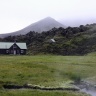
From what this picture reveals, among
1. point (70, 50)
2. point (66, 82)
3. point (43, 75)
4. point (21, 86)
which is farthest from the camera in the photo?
point (70, 50)

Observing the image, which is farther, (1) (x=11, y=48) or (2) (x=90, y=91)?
(1) (x=11, y=48)

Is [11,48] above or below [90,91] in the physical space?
above

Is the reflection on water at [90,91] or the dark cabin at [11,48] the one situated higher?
the dark cabin at [11,48]

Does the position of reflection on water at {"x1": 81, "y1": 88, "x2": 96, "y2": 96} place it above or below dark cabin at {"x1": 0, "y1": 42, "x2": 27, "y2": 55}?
below

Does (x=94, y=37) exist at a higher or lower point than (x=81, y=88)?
higher

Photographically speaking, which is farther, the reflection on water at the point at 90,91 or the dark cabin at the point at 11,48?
the dark cabin at the point at 11,48

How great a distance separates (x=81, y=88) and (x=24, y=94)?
12666 mm

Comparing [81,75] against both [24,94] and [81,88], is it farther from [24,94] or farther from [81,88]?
→ [24,94]

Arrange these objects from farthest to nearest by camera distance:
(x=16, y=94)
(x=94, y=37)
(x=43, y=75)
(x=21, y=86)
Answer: (x=94, y=37)
(x=43, y=75)
(x=21, y=86)
(x=16, y=94)

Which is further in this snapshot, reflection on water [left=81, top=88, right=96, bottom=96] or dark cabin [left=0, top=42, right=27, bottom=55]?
dark cabin [left=0, top=42, right=27, bottom=55]

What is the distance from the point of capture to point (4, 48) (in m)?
155

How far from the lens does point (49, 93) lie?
4138 centimetres

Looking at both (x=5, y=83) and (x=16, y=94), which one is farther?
(x=5, y=83)

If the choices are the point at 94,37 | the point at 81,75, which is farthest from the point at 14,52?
the point at 81,75
